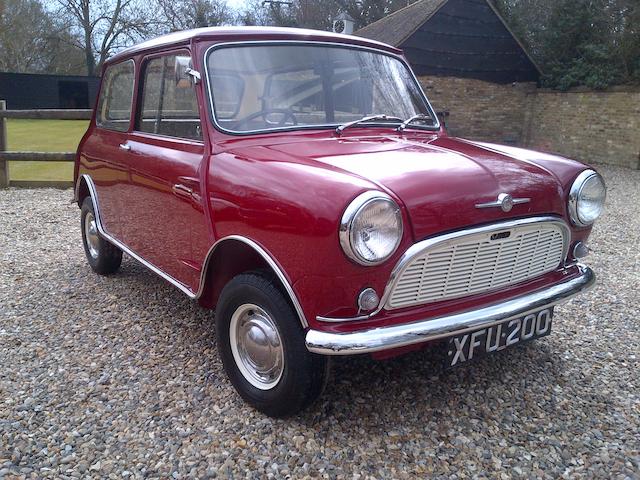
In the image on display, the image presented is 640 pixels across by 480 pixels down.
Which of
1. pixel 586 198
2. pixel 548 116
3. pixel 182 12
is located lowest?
pixel 586 198

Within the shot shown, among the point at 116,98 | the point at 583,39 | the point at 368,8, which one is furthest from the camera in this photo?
the point at 368,8

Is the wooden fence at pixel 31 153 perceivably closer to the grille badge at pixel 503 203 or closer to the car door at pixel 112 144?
the car door at pixel 112 144

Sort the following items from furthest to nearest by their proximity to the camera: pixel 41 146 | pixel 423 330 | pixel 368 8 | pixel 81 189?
pixel 368 8, pixel 41 146, pixel 81 189, pixel 423 330

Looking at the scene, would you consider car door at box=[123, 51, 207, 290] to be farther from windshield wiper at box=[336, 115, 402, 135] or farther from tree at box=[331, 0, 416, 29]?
tree at box=[331, 0, 416, 29]

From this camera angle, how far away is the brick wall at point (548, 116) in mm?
13508

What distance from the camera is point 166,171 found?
310 cm

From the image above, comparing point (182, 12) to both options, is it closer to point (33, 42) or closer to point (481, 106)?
point (33, 42)

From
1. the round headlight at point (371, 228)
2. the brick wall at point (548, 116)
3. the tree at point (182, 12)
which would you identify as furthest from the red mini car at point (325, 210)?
the tree at point (182, 12)

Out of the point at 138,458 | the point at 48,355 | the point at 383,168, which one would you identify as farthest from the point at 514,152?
the point at 48,355

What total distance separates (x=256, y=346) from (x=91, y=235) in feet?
Answer: 9.03

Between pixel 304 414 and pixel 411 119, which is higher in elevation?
pixel 411 119

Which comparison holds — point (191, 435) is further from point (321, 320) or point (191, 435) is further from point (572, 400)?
point (572, 400)

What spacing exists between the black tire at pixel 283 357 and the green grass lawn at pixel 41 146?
831 cm

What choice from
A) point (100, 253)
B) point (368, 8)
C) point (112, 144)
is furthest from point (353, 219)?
point (368, 8)
